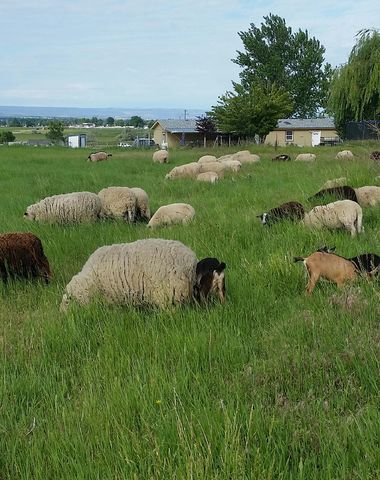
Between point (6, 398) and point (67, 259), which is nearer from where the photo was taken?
point (6, 398)

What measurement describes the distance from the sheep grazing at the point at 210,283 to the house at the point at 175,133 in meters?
57.0

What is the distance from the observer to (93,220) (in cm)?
1111

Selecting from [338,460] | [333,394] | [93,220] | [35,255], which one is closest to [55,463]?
[338,460]

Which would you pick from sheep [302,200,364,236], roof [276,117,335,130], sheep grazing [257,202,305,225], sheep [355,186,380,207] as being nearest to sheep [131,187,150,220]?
sheep grazing [257,202,305,225]

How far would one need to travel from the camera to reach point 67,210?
36.3 ft

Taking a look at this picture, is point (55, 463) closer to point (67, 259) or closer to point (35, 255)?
point (35, 255)

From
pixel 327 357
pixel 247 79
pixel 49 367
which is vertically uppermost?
pixel 247 79

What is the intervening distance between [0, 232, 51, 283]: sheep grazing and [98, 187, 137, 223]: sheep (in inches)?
193

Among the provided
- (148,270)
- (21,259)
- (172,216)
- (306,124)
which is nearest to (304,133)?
(306,124)

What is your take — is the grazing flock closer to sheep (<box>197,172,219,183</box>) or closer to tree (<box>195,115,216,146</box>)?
sheep (<box>197,172,219,183</box>)

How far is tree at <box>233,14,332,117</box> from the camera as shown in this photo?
259 ft

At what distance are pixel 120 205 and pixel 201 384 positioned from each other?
8724mm

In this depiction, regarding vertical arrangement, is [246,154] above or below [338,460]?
above

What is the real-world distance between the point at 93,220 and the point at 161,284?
21.0ft
